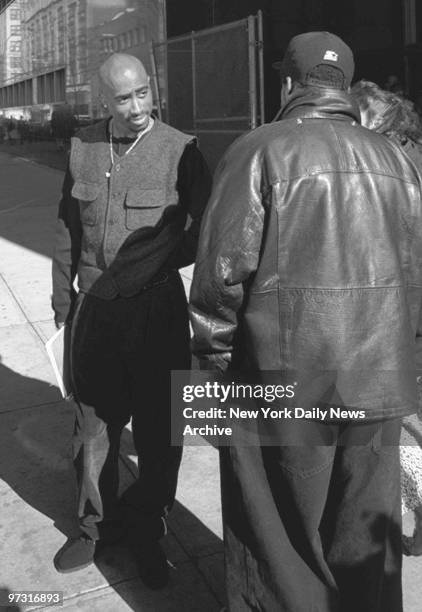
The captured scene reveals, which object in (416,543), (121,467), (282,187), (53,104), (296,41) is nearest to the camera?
(282,187)

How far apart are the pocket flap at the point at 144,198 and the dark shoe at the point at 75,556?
1363 millimetres

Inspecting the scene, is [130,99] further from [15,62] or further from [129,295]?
[15,62]

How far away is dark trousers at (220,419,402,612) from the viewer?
210 centimetres

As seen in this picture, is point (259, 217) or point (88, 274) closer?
point (259, 217)

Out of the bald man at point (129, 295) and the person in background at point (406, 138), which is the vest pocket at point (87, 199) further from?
the person in background at point (406, 138)

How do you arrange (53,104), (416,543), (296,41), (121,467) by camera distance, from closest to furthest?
(296,41) → (416,543) → (121,467) → (53,104)

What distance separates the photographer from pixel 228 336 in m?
2.08

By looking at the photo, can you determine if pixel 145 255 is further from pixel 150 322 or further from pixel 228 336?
pixel 228 336

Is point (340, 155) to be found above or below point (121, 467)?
above

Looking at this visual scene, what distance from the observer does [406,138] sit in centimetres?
290

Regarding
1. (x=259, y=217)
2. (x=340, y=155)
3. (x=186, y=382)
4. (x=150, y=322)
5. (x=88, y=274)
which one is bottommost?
(x=186, y=382)

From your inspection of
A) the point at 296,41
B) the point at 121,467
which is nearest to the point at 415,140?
the point at 296,41

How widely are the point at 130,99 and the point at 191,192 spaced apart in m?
0.40

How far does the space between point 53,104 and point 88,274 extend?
17.5 metres
